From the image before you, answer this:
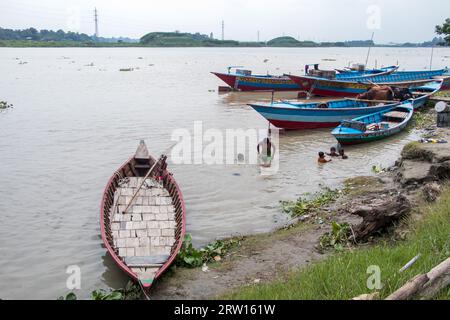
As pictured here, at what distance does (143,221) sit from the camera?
930cm

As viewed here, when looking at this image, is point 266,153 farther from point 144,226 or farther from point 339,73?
point 339,73

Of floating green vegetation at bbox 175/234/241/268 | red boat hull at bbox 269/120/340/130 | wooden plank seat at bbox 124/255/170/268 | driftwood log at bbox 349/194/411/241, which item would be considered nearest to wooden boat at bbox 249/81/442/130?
red boat hull at bbox 269/120/340/130

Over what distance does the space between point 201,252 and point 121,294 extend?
6.15 ft

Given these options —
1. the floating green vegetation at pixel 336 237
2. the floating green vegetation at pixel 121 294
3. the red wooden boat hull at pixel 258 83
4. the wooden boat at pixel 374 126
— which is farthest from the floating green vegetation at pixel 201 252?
the red wooden boat hull at pixel 258 83

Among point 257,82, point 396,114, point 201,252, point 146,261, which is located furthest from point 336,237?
point 257,82

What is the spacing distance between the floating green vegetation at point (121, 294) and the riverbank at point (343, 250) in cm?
29

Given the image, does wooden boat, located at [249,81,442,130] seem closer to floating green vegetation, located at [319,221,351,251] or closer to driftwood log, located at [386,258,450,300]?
floating green vegetation, located at [319,221,351,251]

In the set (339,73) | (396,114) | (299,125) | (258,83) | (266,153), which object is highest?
(339,73)

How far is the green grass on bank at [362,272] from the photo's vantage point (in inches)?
211

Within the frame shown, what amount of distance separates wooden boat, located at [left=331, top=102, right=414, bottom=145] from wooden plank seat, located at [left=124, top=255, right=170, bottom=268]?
10323mm

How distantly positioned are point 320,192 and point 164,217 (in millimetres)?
4916

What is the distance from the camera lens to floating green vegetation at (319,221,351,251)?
8.42m

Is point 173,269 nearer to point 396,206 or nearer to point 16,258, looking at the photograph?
point 16,258

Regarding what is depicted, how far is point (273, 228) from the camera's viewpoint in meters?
10.2
